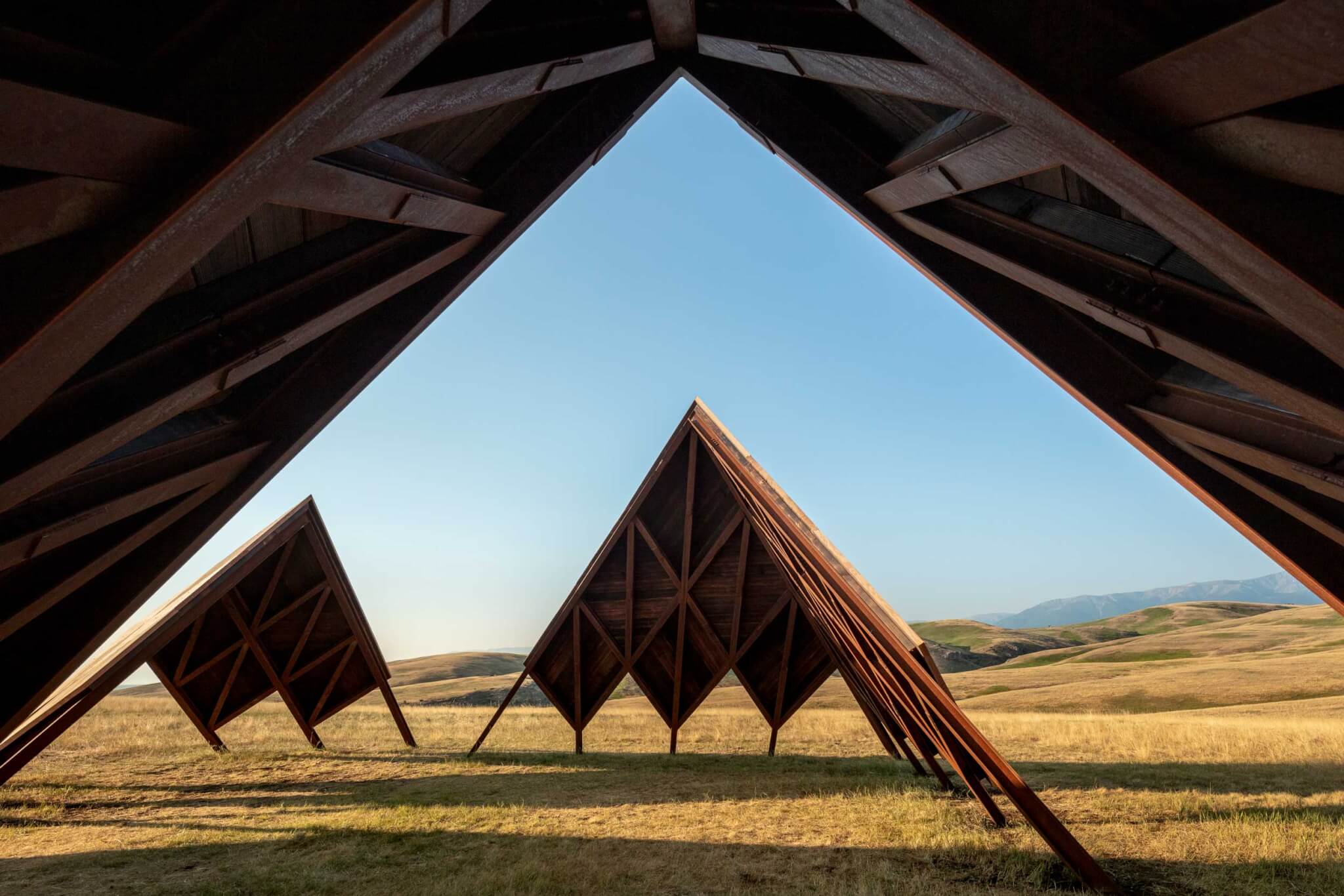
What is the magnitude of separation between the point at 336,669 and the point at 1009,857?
17.1 m

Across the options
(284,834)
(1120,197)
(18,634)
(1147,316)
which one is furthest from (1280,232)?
(284,834)

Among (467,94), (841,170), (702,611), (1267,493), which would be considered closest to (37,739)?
(702,611)

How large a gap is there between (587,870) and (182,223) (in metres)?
7.85

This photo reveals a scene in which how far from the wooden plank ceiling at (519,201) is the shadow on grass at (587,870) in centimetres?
274

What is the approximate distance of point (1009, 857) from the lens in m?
7.22

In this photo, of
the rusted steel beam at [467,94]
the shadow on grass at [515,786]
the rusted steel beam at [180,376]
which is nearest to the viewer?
the rusted steel beam at [467,94]

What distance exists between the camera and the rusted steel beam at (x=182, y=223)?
2289 millimetres

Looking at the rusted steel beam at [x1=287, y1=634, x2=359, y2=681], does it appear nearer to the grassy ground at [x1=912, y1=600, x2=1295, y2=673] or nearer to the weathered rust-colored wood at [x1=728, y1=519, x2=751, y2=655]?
the weathered rust-colored wood at [x1=728, y1=519, x2=751, y2=655]

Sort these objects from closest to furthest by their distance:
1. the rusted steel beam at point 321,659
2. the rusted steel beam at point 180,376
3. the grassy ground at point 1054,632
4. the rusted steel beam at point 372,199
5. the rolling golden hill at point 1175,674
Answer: the rusted steel beam at point 372,199 < the rusted steel beam at point 180,376 < the rusted steel beam at point 321,659 < the rolling golden hill at point 1175,674 < the grassy ground at point 1054,632

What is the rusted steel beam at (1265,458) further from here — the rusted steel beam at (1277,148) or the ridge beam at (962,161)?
the rusted steel beam at (1277,148)

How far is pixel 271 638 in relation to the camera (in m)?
17.1

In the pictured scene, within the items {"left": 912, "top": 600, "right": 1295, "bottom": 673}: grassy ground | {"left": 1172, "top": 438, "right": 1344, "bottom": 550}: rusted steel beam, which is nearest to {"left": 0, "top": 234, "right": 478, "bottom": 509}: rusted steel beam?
{"left": 1172, "top": 438, "right": 1344, "bottom": 550}: rusted steel beam

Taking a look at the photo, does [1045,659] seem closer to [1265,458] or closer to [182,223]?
[1265,458]

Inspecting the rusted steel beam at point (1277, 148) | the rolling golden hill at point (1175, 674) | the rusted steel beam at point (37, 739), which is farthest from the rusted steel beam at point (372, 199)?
the rolling golden hill at point (1175, 674)
